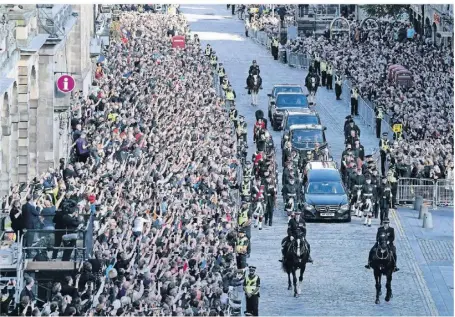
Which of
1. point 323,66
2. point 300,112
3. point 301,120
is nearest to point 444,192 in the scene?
point 301,120

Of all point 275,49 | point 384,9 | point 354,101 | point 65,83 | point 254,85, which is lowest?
point 275,49

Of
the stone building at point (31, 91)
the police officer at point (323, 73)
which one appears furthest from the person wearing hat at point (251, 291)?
the police officer at point (323, 73)

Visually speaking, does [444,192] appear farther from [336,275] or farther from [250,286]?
[250,286]

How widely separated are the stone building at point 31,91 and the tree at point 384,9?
156 ft

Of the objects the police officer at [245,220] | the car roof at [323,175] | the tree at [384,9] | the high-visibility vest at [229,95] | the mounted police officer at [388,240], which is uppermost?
the mounted police officer at [388,240]

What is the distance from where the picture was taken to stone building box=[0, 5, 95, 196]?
49.8 meters

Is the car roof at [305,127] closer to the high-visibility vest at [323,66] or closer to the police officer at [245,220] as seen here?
the police officer at [245,220]

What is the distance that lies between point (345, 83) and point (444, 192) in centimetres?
2569

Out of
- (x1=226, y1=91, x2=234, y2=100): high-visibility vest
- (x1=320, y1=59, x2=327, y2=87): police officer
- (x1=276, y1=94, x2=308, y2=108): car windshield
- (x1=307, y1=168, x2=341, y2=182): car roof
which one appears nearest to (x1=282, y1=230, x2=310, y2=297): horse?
(x1=307, y1=168, x2=341, y2=182): car roof

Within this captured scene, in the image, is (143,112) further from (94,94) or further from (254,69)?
(254,69)

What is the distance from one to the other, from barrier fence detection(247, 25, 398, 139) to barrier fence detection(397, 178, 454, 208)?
1131 centimetres

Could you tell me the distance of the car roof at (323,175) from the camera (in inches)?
2164

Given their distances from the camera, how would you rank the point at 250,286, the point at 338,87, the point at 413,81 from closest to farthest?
the point at 250,286, the point at 413,81, the point at 338,87

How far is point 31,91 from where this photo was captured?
56.4 m
